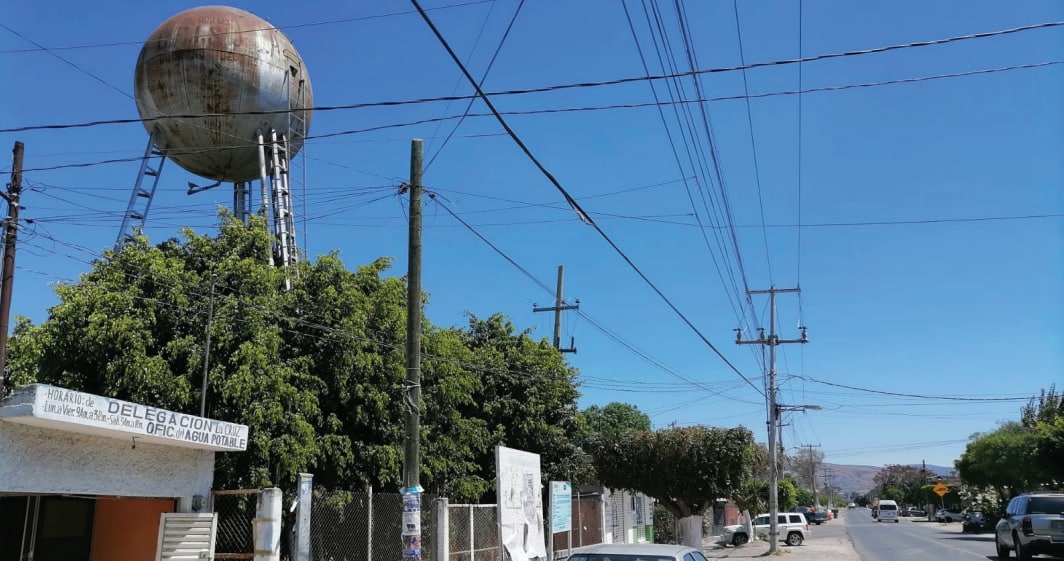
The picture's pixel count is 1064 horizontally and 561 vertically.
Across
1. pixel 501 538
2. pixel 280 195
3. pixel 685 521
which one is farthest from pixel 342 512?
pixel 685 521

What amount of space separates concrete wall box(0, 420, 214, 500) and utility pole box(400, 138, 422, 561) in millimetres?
3065

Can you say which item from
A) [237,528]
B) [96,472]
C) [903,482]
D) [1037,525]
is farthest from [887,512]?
[903,482]

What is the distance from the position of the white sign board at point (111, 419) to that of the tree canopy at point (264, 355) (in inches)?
114

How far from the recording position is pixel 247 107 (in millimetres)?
21422

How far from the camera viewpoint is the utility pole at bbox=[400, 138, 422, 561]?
1017cm

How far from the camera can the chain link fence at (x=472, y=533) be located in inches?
604

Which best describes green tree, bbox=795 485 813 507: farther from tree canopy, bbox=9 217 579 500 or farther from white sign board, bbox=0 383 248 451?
white sign board, bbox=0 383 248 451

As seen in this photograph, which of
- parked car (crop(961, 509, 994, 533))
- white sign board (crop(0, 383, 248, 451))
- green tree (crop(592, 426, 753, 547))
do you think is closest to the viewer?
white sign board (crop(0, 383, 248, 451))

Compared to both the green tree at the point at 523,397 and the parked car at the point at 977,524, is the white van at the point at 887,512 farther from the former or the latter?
the green tree at the point at 523,397

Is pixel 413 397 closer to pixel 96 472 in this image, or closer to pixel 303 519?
pixel 303 519

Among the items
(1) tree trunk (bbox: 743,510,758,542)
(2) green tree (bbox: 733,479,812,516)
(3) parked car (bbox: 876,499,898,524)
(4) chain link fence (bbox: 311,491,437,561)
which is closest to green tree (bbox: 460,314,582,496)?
(4) chain link fence (bbox: 311,491,437,561)

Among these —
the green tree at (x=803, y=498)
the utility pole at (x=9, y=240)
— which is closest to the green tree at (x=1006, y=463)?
the green tree at (x=803, y=498)

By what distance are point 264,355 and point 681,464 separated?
61.5 ft

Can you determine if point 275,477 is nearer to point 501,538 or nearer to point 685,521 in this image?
point 501,538
